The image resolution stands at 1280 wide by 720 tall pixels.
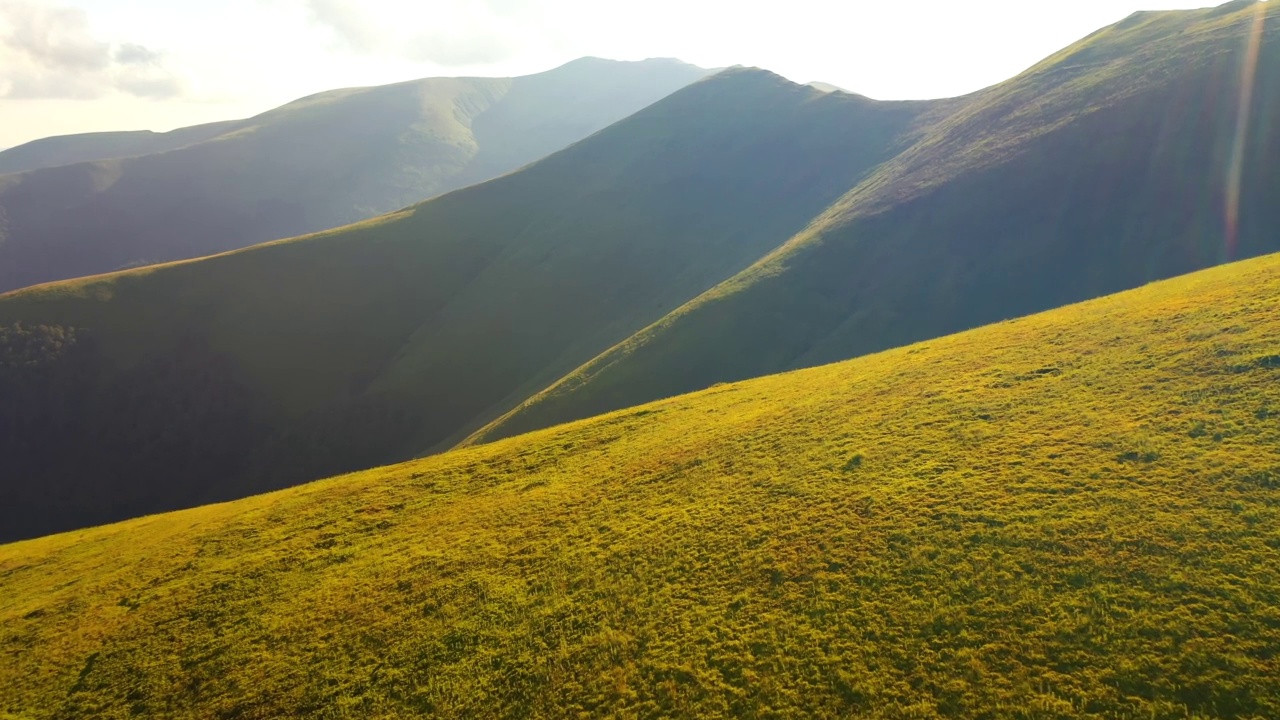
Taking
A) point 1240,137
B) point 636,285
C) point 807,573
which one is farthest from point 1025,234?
point 807,573

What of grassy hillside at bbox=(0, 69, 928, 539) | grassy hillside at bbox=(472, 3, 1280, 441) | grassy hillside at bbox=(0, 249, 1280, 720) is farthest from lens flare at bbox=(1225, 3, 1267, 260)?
grassy hillside at bbox=(0, 69, 928, 539)

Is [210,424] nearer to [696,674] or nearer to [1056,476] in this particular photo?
[696,674]

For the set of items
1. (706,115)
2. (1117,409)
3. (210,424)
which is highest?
(706,115)

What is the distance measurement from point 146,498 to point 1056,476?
351 feet

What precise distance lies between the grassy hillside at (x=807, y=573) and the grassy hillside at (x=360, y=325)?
55.2 meters

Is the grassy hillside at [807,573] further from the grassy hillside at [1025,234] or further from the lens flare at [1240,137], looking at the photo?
the lens flare at [1240,137]

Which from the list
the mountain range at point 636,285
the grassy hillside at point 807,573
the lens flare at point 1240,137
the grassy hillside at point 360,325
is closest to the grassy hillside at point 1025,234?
the lens flare at point 1240,137

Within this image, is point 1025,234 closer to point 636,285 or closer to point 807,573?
point 636,285

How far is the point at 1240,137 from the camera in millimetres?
64000

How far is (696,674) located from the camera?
15328 millimetres

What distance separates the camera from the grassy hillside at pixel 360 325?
277 feet

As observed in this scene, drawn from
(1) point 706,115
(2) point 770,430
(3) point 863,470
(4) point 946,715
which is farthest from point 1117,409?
(1) point 706,115

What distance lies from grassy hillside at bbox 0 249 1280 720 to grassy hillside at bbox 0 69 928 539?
55.2 m

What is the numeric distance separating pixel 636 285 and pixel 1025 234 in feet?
214
